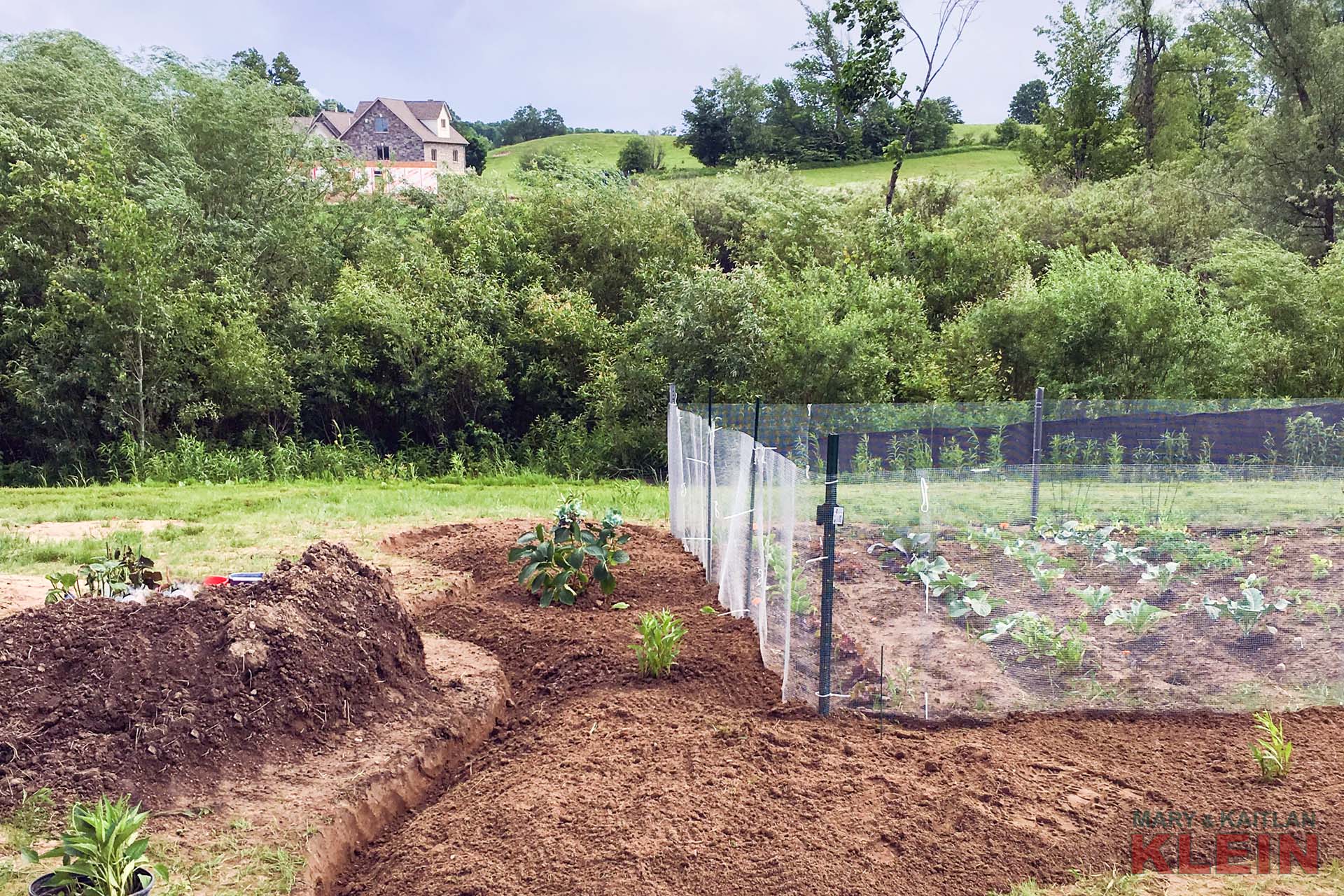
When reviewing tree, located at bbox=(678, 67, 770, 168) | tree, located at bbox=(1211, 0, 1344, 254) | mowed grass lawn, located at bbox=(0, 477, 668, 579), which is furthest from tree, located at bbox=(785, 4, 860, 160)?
mowed grass lawn, located at bbox=(0, 477, 668, 579)

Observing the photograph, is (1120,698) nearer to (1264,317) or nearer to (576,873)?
(576,873)

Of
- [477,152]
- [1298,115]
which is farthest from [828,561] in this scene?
[477,152]

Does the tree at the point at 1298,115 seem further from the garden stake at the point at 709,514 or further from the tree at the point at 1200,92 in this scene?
the garden stake at the point at 709,514

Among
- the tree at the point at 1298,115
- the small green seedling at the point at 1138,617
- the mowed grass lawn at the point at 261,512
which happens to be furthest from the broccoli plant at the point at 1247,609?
the tree at the point at 1298,115

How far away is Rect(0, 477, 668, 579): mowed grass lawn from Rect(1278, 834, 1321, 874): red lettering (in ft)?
23.5

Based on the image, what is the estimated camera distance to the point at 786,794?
398 centimetres

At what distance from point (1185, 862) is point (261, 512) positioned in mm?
9836

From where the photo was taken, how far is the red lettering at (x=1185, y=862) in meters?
3.58

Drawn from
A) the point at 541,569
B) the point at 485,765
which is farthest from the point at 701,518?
the point at 485,765

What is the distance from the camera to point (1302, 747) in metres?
4.51

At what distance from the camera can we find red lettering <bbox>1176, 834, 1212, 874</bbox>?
3.58 meters

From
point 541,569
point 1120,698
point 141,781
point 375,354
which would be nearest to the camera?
point 141,781

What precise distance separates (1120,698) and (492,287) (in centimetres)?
1313

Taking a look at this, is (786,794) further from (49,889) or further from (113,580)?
(113,580)
